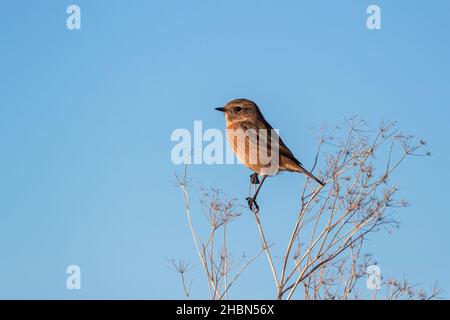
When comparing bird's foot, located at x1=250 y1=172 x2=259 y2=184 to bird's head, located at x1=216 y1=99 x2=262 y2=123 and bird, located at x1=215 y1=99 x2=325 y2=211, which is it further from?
bird's head, located at x1=216 y1=99 x2=262 y2=123

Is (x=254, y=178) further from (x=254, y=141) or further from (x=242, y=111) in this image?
(x=242, y=111)

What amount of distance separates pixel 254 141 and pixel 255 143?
0.11ft

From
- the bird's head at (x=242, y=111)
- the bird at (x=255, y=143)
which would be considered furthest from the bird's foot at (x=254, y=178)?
the bird's head at (x=242, y=111)

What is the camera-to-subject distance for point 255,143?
10.6 metres

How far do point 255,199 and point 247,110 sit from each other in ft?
6.49

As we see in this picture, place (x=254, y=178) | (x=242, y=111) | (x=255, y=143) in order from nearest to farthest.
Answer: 1. (x=254, y=178)
2. (x=255, y=143)
3. (x=242, y=111)

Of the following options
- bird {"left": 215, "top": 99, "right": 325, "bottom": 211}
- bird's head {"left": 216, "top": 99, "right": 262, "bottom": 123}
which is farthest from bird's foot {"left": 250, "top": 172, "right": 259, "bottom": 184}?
bird's head {"left": 216, "top": 99, "right": 262, "bottom": 123}

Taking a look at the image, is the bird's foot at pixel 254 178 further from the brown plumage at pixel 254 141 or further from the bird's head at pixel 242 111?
the bird's head at pixel 242 111

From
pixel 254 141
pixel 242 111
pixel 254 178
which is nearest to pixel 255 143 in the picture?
pixel 254 141

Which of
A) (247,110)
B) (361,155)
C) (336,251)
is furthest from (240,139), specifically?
(336,251)
